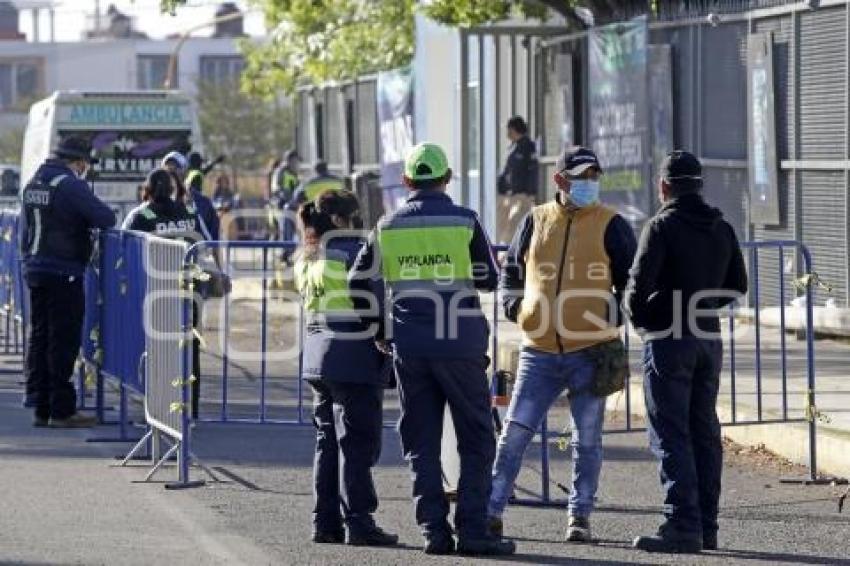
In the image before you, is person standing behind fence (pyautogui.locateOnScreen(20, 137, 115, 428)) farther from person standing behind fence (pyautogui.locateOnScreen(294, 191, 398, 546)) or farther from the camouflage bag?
the camouflage bag

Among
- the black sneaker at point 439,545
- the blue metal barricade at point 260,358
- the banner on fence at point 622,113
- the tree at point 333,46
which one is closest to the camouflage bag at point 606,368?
the black sneaker at point 439,545

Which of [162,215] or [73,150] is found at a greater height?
[73,150]

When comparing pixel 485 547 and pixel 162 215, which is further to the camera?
pixel 162 215

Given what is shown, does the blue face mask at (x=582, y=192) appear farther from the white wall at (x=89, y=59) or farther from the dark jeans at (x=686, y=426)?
the white wall at (x=89, y=59)

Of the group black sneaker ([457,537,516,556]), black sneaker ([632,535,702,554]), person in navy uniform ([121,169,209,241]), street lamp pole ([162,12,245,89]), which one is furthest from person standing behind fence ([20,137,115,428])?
street lamp pole ([162,12,245,89])

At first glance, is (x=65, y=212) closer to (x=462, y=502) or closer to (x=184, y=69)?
(x=462, y=502)

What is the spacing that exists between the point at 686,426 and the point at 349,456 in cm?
159

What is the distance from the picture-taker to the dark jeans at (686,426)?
391 inches

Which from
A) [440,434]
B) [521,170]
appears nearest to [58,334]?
[440,434]

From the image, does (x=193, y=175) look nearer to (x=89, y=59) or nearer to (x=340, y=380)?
(x=340, y=380)

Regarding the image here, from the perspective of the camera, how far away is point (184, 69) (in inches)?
4021

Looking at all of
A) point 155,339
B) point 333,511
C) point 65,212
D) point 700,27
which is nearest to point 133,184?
point 700,27

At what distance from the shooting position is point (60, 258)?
580 inches

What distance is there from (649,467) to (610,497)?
124 centimetres
